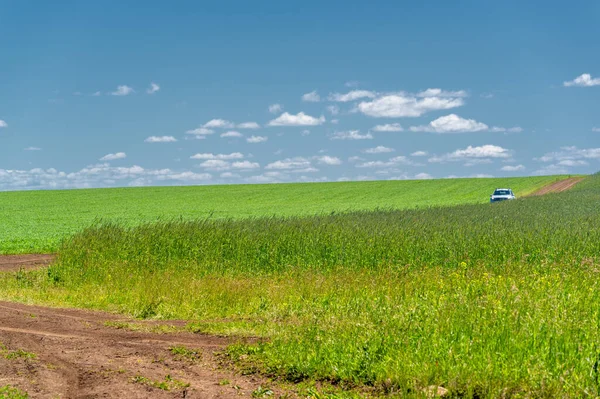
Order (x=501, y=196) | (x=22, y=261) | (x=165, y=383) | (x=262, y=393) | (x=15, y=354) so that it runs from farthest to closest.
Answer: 1. (x=501, y=196)
2. (x=22, y=261)
3. (x=15, y=354)
4. (x=165, y=383)
5. (x=262, y=393)

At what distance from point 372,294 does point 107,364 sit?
18.7 ft

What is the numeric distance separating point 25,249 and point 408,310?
23232 mm

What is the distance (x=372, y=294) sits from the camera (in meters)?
12.7

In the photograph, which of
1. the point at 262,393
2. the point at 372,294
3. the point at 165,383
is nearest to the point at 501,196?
the point at 372,294

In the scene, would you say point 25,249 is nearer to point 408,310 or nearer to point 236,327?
point 236,327

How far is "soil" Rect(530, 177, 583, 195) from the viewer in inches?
2998

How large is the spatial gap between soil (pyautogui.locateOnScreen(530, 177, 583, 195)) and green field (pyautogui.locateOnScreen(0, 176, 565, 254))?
69.3 inches

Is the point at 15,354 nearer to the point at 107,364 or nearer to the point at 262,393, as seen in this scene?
the point at 107,364

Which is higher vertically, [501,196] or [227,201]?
[227,201]

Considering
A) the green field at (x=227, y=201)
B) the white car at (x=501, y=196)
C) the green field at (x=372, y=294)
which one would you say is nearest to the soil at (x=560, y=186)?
the green field at (x=227, y=201)

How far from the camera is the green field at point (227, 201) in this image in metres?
50.9

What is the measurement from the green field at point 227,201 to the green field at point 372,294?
756 inches

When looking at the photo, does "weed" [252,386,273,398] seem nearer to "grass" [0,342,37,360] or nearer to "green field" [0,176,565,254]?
"grass" [0,342,37,360]

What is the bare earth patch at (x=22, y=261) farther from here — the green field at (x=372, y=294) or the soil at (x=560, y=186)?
the soil at (x=560, y=186)
